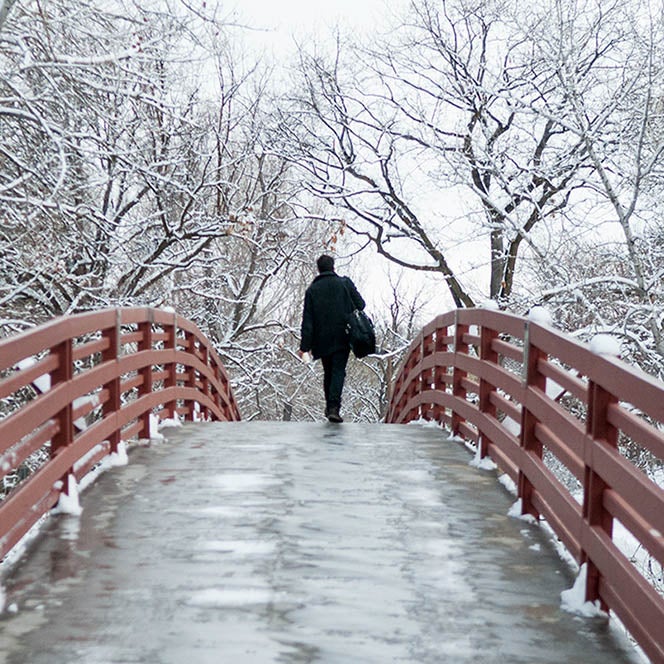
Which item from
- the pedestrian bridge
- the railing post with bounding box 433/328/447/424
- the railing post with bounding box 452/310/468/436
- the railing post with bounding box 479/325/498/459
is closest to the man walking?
the railing post with bounding box 433/328/447/424

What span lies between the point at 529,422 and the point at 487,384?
1.72 metres

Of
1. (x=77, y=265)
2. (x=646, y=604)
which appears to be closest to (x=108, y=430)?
(x=646, y=604)

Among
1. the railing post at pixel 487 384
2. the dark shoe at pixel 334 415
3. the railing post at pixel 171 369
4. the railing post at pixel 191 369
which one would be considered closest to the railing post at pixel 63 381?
the railing post at pixel 487 384

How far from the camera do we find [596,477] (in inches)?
163

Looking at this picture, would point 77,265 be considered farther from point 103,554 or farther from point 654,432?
point 654,432

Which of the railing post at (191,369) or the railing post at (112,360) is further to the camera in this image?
the railing post at (191,369)

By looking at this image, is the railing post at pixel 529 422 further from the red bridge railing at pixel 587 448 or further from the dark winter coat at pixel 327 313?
the dark winter coat at pixel 327 313

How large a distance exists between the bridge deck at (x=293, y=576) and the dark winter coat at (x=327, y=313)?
345 centimetres

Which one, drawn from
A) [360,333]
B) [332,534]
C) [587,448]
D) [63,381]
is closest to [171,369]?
[360,333]

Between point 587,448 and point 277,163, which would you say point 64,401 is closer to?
point 587,448

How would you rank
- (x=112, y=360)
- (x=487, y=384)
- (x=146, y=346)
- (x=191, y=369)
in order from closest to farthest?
(x=112, y=360), (x=487, y=384), (x=146, y=346), (x=191, y=369)

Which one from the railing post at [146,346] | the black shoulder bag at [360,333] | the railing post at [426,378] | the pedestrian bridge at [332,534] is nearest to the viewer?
the pedestrian bridge at [332,534]

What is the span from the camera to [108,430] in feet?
22.3

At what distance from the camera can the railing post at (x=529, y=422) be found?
5621 mm
